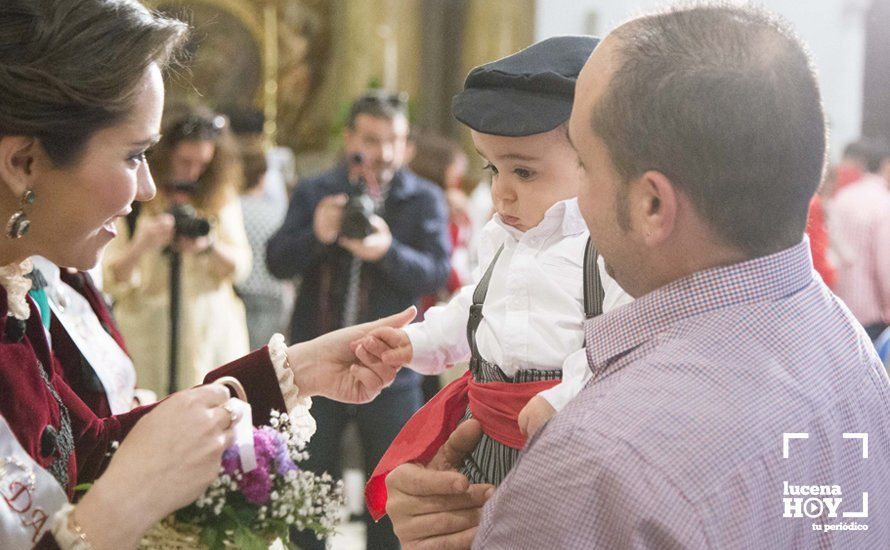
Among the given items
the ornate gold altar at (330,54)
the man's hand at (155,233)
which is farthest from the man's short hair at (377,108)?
the ornate gold altar at (330,54)

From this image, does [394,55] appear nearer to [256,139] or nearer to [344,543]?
[256,139]

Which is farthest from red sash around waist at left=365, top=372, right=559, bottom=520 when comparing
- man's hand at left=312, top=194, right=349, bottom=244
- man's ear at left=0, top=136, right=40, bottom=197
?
man's hand at left=312, top=194, right=349, bottom=244

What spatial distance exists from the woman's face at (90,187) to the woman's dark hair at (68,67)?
22 mm

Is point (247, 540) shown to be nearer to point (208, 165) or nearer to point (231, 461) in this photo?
point (231, 461)

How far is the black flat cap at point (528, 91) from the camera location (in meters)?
1.95

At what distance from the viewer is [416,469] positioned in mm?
1769

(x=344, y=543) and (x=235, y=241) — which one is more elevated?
(x=235, y=241)

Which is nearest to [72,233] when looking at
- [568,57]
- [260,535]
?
[260,535]

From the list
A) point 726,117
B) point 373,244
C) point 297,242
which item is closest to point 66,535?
point 726,117

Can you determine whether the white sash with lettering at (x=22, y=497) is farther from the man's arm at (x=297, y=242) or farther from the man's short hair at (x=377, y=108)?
the man's short hair at (x=377, y=108)

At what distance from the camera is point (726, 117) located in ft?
3.88

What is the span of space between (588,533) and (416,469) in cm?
68

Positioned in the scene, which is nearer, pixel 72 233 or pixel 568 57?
pixel 72 233

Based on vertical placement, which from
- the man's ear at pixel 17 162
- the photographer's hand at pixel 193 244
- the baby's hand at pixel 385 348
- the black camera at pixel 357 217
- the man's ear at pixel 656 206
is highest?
the man's ear at pixel 656 206
